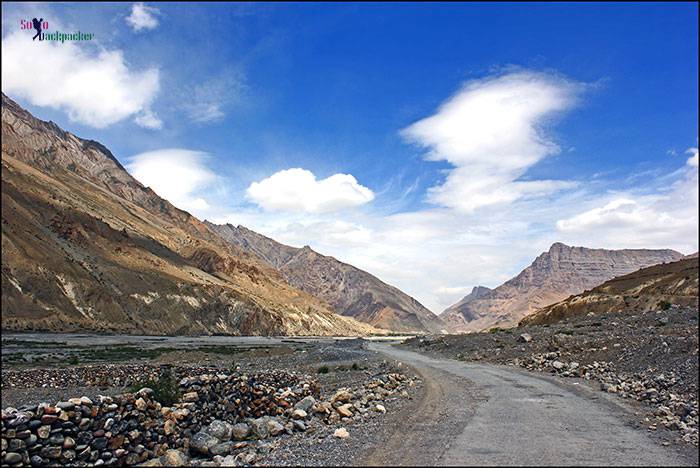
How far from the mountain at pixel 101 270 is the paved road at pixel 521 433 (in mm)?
39753

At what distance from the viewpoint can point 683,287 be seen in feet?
144

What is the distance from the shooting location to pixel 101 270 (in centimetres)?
10394

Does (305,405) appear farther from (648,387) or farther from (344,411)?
(648,387)

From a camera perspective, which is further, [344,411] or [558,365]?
[558,365]

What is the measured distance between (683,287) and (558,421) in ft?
133

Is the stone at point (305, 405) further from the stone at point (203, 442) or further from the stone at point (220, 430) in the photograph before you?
the stone at point (203, 442)

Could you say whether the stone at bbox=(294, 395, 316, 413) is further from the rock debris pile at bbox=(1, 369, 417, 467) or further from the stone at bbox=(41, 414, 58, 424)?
the stone at bbox=(41, 414, 58, 424)

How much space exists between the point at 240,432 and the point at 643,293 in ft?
180

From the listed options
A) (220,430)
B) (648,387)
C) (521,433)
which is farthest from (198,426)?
(648,387)

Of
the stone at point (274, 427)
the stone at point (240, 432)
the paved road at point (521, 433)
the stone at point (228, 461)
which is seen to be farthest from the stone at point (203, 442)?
the paved road at point (521, 433)

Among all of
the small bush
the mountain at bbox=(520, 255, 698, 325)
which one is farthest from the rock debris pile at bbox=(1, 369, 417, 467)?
the mountain at bbox=(520, 255, 698, 325)

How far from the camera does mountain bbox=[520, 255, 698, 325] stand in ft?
139

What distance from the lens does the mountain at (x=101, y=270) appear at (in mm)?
77062

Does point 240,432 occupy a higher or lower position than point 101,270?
lower
